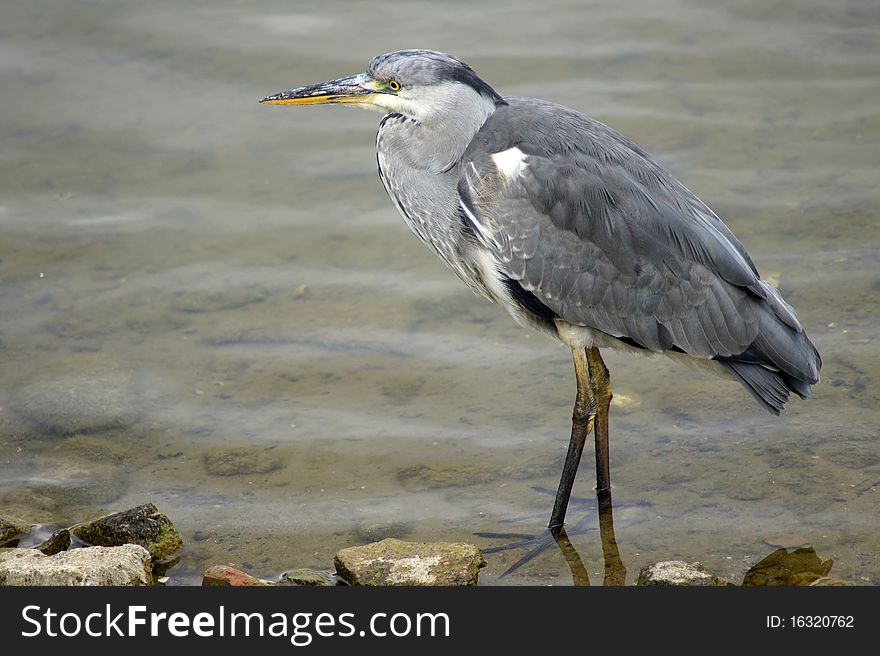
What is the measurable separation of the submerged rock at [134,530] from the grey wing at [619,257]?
1.87 metres

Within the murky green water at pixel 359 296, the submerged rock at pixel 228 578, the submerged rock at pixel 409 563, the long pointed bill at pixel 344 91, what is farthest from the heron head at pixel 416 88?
the submerged rock at pixel 228 578

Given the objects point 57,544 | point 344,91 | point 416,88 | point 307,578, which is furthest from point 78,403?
point 416,88

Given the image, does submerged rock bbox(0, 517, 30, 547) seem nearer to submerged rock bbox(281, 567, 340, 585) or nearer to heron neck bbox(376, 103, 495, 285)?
submerged rock bbox(281, 567, 340, 585)

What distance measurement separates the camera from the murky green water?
5.41m

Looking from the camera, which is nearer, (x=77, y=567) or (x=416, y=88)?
(x=77, y=567)

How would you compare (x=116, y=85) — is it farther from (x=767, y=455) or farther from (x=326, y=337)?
(x=767, y=455)

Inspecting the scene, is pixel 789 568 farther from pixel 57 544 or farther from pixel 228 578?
pixel 57 544

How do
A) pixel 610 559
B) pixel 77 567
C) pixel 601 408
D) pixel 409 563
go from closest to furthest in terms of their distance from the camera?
pixel 77 567 < pixel 409 563 < pixel 610 559 < pixel 601 408

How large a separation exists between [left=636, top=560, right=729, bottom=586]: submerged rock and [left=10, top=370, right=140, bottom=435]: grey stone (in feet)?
9.73

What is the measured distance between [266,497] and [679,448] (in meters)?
2.07

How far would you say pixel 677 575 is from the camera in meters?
4.46

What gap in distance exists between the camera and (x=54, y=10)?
10242mm

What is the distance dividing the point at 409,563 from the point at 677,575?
106 cm

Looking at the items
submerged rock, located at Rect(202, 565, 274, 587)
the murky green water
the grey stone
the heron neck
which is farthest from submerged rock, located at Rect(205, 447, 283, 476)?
the heron neck
